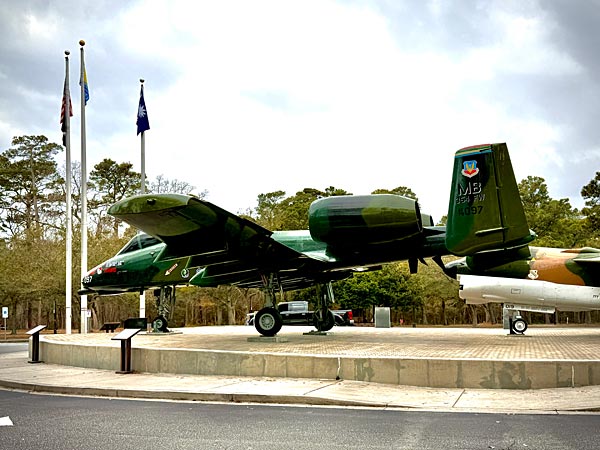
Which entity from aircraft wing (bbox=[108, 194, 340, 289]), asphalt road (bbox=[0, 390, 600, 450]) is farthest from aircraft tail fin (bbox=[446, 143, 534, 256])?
asphalt road (bbox=[0, 390, 600, 450])

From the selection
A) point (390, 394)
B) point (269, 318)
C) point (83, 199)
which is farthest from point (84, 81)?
point (390, 394)

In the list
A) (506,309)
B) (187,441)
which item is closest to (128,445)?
(187,441)

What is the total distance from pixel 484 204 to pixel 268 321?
6.51 m

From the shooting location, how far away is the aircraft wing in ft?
45.8

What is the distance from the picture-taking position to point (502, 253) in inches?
632

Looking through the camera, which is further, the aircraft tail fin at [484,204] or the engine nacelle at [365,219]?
the engine nacelle at [365,219]

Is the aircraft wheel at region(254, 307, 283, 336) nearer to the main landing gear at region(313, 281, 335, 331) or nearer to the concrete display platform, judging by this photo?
the concrete display platform

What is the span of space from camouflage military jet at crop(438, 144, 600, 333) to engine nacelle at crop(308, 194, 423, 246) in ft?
3.39

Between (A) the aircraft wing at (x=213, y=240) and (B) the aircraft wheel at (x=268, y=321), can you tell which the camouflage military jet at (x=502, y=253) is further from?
(B) the aircraft wheel at (x=268, y=321)

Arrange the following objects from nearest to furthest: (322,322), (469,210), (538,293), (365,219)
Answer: (469,210)
(365,219)
(538,293)
(322,322)

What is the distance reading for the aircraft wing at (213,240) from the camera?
45.8ft

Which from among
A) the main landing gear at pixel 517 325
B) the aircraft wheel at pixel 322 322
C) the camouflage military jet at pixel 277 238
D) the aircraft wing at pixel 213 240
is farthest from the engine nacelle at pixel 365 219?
the main landing gear at pixel 517 325

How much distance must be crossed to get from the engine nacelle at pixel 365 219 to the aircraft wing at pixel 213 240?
1.65 m

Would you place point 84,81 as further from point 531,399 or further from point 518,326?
point 531,399
